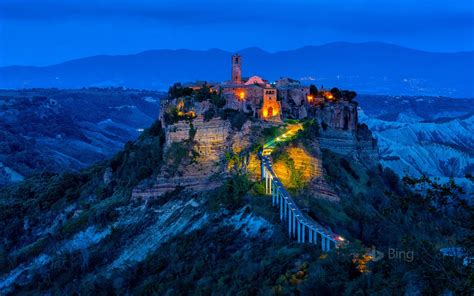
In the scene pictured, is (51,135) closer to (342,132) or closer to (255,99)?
(342,132)

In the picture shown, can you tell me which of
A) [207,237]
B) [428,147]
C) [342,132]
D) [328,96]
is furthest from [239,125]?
[428,147]

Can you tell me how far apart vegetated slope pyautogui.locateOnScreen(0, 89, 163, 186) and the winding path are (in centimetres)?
6779

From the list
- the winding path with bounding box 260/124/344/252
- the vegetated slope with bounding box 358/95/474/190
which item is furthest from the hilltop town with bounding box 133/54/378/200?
the vegetated slope with bounding box 358/95/474/190

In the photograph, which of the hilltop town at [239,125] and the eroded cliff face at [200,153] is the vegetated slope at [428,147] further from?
the eroded cliff face at [200,153]

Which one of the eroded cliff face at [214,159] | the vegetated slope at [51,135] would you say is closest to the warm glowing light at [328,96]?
the eroded cliff face at [214,159]

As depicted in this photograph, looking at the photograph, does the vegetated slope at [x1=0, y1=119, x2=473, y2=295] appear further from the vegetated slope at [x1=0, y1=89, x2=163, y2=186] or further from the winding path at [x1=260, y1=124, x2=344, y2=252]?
the vegetated slope at [x1=0, y1=89, x2=163, y2=186]

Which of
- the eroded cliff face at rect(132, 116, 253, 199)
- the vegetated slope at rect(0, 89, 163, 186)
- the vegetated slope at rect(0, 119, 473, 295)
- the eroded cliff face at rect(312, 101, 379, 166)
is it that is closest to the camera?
the vegetated slope at rect(0, 119, 473, 295)

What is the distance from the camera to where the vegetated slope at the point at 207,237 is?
23.7 m

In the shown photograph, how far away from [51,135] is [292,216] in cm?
12243

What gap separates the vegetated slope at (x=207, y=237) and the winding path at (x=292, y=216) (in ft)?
1.79

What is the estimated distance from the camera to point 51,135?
148 m

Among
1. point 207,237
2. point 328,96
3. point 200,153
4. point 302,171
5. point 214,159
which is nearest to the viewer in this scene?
point 207,237

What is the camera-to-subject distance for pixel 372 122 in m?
141

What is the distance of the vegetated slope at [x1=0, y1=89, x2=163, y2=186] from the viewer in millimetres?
115000
